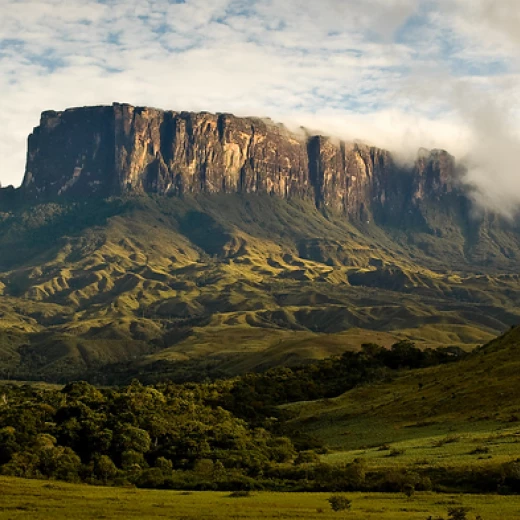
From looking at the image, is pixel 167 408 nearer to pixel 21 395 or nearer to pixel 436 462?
pixel 21 395

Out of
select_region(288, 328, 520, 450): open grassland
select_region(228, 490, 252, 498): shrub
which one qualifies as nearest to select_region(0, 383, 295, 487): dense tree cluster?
select_region(228, 490, 252, 498): shrub

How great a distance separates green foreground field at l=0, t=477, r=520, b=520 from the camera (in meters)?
46.9

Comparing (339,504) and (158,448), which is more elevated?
(339,504)

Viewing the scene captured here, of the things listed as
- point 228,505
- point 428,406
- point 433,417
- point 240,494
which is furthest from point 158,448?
point 428,406

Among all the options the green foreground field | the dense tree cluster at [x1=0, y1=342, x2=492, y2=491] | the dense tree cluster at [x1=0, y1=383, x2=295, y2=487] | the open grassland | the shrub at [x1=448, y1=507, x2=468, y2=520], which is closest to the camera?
the shrub at [x1=448, y1=507, x2=468, y2=520]

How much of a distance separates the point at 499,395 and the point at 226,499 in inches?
2352

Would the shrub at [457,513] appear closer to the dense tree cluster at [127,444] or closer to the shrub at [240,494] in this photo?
the shrub at [240,494]

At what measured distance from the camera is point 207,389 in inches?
5989

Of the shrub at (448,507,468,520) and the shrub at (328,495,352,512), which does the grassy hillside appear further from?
the shrub at (328,495,352,512)

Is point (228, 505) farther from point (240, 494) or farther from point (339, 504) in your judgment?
point (339, 504)

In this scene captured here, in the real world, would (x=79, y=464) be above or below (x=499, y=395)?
below

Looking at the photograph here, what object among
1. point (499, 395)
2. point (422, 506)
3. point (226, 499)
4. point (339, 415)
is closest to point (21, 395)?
point (339, 415)

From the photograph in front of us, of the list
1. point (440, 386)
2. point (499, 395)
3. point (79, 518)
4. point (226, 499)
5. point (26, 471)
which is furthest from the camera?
point (440, 386)

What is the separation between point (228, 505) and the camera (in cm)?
5125
